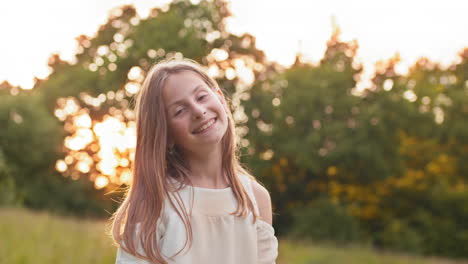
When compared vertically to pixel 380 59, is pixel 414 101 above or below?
below

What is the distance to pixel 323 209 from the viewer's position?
62.2ft

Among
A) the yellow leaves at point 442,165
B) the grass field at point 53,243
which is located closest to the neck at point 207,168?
the grass field at point 53,243

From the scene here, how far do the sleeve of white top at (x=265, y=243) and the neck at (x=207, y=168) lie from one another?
230 mm

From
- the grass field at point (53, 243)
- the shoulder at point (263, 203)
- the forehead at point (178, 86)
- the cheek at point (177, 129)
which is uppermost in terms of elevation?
the forehead at point (178, 86)

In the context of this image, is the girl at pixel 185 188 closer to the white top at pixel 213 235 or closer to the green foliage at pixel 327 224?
the white top at pixel 213 235

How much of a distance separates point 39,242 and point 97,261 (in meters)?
1.02

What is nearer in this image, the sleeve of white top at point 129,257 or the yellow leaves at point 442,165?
the sleeve of white top at point 129,257

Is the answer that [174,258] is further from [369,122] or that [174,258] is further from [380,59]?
[380,59]

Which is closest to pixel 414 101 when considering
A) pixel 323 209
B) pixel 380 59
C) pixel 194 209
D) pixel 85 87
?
pixel 380 59

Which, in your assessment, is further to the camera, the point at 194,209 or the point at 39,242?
the point at 39,242

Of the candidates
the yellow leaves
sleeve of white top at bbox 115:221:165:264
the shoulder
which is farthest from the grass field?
the yellow leaves

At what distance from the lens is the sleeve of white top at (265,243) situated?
→ 2.41m

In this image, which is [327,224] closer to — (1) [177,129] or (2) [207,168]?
(2) [207,168]

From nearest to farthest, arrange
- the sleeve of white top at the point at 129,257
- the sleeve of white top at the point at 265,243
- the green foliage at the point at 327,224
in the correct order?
the sleeve of white top at the point at 129,257, the sleeve of white top at the point at 265,243, the green foliage at the point at 327,224
